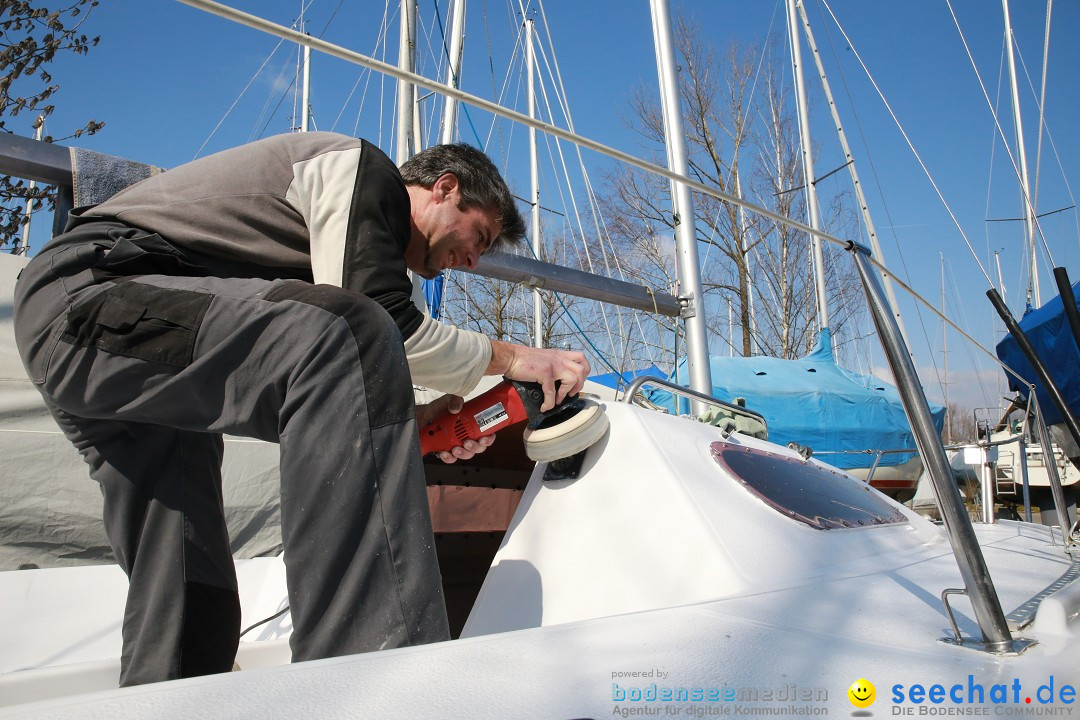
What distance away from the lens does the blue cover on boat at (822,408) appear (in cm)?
984

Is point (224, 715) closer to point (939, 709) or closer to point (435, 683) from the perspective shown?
point (435, 683)

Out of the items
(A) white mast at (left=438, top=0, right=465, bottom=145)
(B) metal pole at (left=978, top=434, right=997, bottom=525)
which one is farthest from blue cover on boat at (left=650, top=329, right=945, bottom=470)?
(B) metal pole at (left=978, top=434, right=997, bottom=525)

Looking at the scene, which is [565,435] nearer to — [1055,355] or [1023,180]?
[1055,355]

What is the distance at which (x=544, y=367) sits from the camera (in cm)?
152

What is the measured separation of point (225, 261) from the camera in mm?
1398

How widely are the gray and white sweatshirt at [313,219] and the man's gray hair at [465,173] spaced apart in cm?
29

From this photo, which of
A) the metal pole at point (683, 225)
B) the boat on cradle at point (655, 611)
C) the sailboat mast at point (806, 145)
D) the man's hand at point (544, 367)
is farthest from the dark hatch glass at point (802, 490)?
the sailboat mast at point (806, 145)

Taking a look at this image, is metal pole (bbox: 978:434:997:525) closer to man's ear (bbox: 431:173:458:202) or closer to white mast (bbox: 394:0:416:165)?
man's ear (bbox: 431:173:458:202)

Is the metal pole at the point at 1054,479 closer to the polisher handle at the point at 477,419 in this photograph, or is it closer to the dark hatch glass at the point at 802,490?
the dark hatch glass at the point at 802,490

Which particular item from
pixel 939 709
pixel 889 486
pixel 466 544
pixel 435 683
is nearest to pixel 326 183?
pixel 435 683

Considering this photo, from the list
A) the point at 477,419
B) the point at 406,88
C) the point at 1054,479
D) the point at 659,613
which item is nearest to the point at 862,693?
A: the point at 659,613

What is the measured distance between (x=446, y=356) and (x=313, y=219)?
0.35m

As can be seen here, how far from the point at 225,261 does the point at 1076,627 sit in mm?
1515

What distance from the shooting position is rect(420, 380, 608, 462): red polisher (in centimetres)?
157
